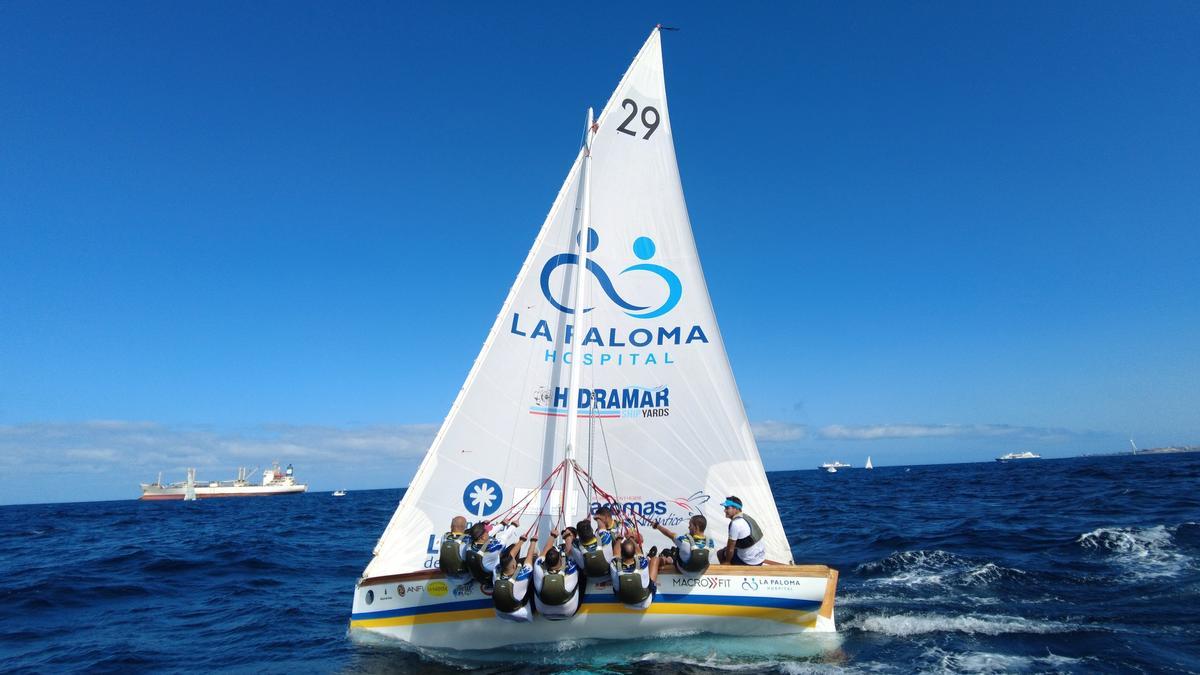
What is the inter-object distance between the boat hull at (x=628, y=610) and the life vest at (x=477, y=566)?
0.33m

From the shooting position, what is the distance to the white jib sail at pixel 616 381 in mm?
10508

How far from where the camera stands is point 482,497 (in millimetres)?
10523

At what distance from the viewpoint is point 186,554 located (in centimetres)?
2289

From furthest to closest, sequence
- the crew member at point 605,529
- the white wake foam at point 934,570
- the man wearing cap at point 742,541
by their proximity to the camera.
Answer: the white wake foam at point 934,570, the man wearing cap at point 742,541, the crew member at point 605,529

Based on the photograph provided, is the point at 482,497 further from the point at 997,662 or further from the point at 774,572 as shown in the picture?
the point at 997,662

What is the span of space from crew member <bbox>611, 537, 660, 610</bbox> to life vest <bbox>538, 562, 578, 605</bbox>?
740 millimetres

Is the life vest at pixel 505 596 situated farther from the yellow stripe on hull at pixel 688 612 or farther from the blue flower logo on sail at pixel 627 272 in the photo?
the blue flower logo on sail at pixel 627 272

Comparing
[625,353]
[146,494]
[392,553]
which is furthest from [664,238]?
[146,494]

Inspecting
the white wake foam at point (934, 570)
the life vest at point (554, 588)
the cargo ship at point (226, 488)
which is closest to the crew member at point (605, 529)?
the life vest at point (554, 588)

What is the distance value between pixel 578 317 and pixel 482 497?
134 inches

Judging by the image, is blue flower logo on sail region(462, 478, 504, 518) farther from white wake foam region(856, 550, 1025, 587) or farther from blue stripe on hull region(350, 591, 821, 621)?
white wake foam region(856, 550, 1025, 587)

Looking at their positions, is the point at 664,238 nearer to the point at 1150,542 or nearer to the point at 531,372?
the point at 531,372

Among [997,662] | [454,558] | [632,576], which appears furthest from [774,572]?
[454,558]

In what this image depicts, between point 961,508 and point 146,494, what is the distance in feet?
386
